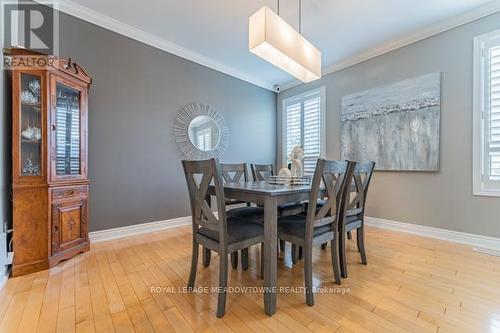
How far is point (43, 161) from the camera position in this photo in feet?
6.71

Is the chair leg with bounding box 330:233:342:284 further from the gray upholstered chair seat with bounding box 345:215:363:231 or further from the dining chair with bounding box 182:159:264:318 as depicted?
the dining chair with bounding box 182:159:264:318

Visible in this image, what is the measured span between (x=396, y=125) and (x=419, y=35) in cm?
117

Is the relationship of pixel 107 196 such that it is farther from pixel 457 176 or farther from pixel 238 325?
pixel 457 176

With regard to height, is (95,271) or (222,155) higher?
(222,155)

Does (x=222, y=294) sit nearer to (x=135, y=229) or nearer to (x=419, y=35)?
(x=135, y=229)

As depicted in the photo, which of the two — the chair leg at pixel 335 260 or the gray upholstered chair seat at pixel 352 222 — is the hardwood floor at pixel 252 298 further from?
the gray upholstered chair seat at pixel 352 222

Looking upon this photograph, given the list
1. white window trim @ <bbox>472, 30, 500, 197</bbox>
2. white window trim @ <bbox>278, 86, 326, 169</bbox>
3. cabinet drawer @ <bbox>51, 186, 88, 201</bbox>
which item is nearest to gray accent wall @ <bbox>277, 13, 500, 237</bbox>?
white window trim @ <bbox>472, 30, 500, 197</bbox>

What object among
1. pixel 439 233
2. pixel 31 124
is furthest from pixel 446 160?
pixel 31 124

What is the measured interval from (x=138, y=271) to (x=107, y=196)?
1255 mm

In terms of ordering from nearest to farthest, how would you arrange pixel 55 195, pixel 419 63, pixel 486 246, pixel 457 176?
1. pixel 55 195
2. pixel 486 246
3. pixel 457 176
4. pixel 419 63

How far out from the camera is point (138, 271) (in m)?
2.01

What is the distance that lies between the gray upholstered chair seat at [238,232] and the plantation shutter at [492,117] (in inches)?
108

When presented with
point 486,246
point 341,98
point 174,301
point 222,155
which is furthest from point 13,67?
point 486,246

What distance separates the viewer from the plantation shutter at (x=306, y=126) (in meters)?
4.27
